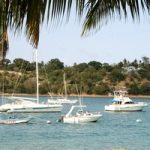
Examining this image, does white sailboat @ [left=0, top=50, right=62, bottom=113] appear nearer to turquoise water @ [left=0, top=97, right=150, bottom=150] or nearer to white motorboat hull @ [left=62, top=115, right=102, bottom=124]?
turquoise water @ [left=0, top=97, right=150, bottom=150]

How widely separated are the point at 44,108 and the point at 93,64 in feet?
331

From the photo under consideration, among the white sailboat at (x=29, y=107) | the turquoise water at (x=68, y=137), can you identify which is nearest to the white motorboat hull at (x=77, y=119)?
the turquoise water at (x=68, y=137)

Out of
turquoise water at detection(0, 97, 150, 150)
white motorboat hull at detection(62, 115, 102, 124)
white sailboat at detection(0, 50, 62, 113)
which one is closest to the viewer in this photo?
turquoise water at detection(0, 97, 150, 150)

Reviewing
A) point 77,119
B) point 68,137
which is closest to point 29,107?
point 77,119

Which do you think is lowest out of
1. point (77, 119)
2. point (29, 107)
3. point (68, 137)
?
point (68, 137)

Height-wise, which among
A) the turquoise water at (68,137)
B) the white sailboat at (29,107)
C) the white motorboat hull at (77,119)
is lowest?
the turquoise water at (68,137)

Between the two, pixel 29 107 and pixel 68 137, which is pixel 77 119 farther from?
pixel 29 107

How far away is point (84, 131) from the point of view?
59219 millimetres

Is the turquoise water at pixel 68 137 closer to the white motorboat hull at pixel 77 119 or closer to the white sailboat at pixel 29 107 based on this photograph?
the white motorboat hull at pixel 77 119

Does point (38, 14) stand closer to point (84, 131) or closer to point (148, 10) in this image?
point (148, 10)

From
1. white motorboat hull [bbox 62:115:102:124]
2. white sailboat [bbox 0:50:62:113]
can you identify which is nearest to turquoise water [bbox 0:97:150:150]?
white motorboat hull [bbox 62:115:102:124]

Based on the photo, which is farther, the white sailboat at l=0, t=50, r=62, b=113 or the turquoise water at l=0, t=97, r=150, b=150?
the white sailboat at l=0, t=50, r=62, b=113

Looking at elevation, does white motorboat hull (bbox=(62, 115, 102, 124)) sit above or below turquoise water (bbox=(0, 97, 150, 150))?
above

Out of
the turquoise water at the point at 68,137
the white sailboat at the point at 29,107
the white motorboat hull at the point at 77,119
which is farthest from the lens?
the white sailboat at the point at 29,107
